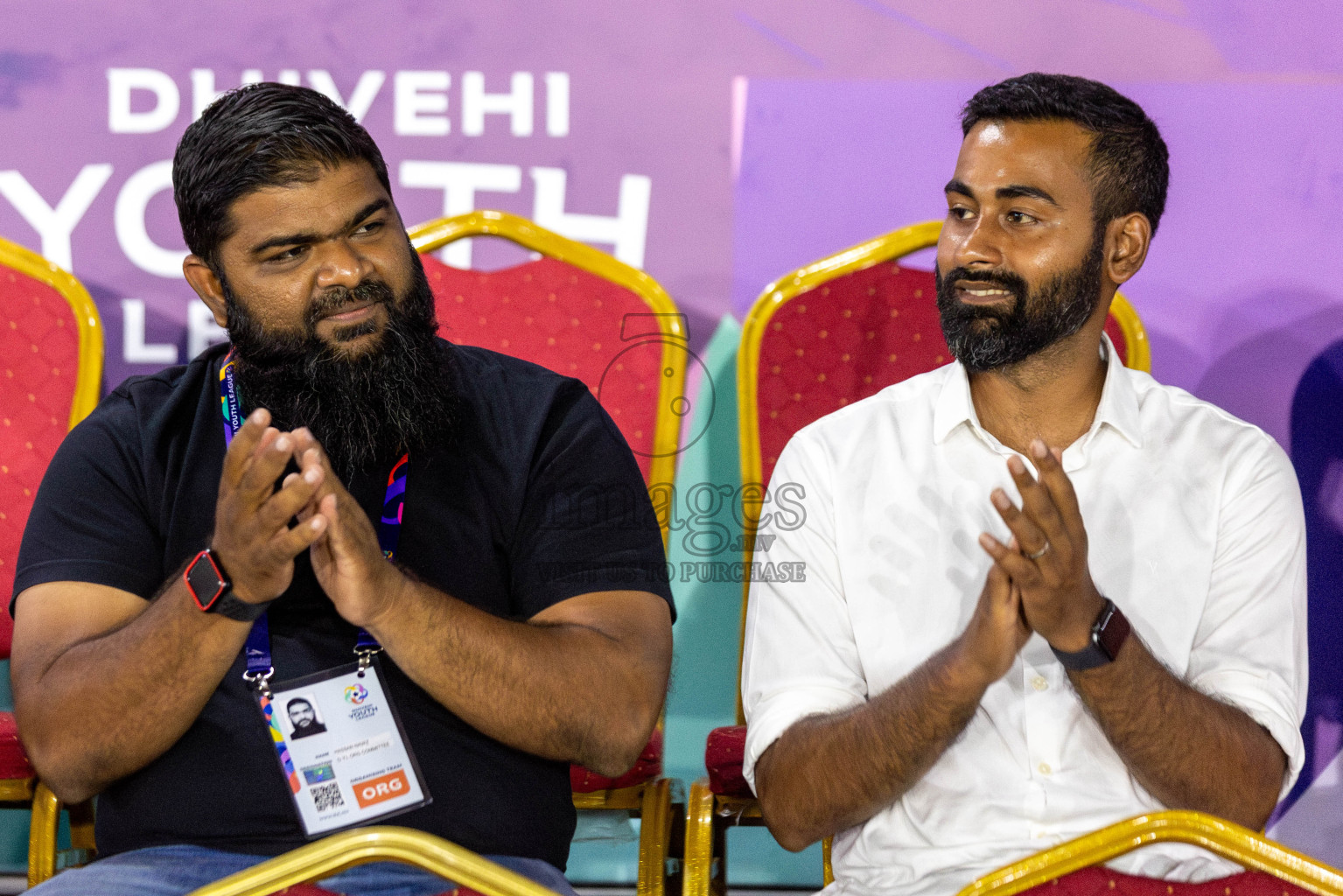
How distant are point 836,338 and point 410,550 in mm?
1127

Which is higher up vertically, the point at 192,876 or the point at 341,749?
the point at 341,749

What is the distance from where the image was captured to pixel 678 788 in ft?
7.52

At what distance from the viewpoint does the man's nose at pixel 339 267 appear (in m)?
1.90

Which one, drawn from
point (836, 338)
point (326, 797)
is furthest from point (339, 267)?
point (836, 338)

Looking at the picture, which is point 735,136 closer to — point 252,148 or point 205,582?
point 252,148

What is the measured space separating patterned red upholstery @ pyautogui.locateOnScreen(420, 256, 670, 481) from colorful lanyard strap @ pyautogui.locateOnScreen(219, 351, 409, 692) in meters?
0.76

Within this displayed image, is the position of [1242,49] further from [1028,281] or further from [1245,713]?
[1245,713]

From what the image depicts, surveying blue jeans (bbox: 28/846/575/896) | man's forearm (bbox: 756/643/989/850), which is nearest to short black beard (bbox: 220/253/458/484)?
blue jeans (bbox: 28/846/575/896)

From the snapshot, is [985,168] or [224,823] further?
[985,168]

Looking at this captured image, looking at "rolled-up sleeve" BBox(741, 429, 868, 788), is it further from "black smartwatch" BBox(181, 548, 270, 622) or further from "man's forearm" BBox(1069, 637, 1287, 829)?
"black smartwatch" BBox(181, 548, 270, 622)

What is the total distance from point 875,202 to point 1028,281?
105 cm

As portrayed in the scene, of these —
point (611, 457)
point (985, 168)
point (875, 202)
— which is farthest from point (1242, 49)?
point (611, 457)

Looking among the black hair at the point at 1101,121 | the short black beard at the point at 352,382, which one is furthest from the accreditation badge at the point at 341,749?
the black hair at the point at 1101,121

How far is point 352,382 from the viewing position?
1.92m
